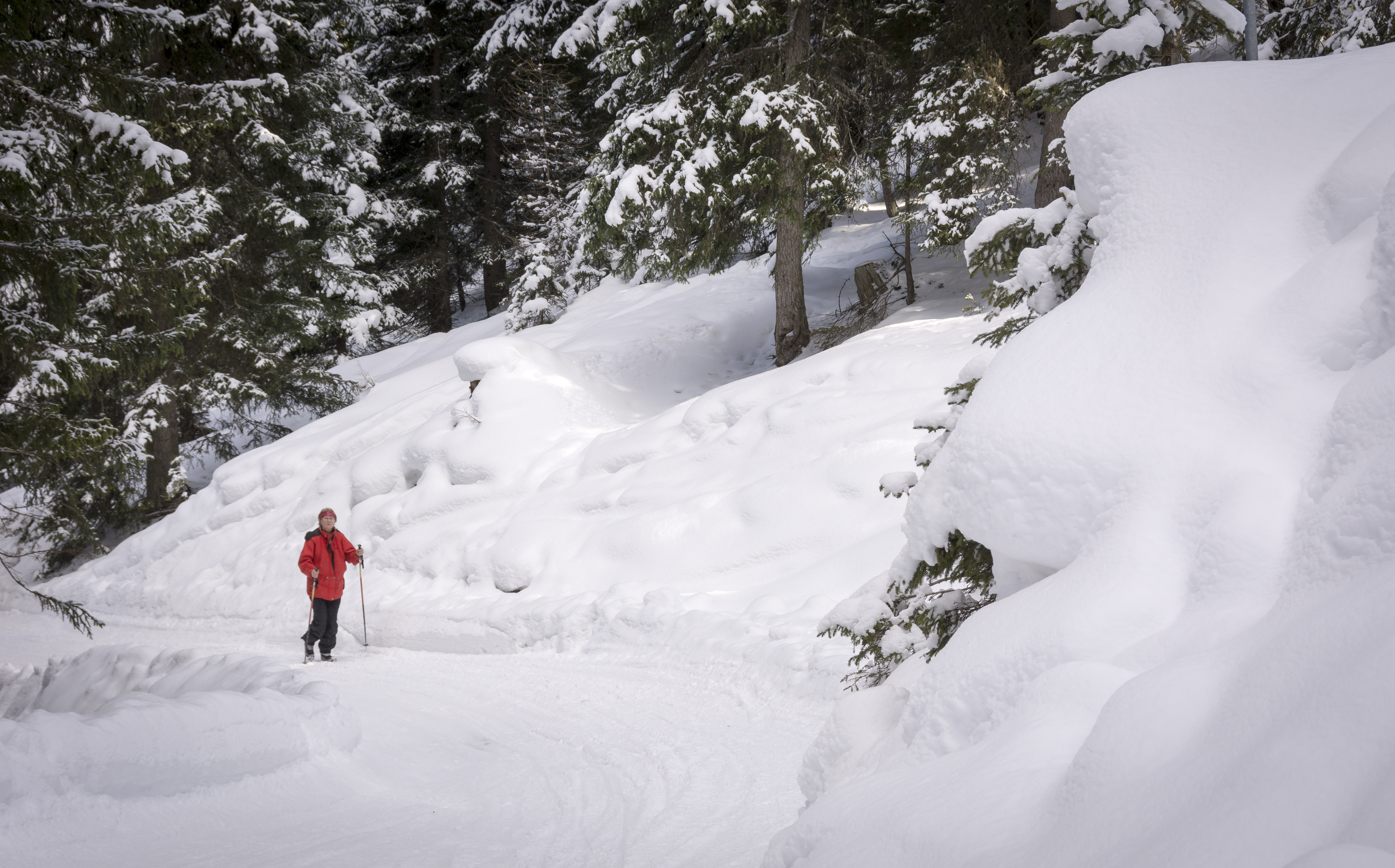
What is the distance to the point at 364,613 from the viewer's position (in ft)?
31.0

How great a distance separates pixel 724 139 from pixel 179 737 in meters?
10.1

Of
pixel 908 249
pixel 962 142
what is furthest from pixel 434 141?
pixel 962 142

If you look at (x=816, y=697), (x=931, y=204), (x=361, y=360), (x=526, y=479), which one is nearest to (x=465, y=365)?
(x=526, y=479)

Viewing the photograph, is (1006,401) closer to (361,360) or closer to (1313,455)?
(1313,455)

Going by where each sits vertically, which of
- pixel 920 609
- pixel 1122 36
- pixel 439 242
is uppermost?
pixel 439 242

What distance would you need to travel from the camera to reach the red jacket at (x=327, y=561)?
28.2 ft

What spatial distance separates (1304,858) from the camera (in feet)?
4.17

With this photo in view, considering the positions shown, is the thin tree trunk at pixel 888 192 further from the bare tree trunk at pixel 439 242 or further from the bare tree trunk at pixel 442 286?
the bare tree trunk at pixel 442 286

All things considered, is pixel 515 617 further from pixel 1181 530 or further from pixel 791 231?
pixel 791 231

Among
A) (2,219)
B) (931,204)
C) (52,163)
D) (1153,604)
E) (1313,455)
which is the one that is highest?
(52,163)

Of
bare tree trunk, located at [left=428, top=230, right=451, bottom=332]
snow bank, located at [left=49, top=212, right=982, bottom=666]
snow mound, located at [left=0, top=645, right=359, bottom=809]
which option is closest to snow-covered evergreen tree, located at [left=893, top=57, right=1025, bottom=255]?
snow bank, located at [left=49, top=212, right=982, bottom=666]

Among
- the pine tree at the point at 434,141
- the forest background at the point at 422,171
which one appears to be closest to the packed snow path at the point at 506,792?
the forest background at the point at 422,171

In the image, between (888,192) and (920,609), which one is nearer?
(920,609)

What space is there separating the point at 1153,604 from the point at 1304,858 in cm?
113
